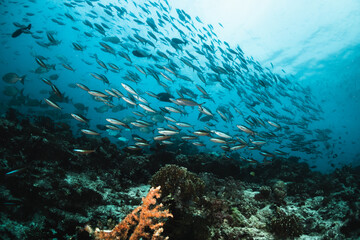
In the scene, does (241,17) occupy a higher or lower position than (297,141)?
higher


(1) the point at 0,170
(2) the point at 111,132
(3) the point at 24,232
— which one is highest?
(3) the point at 24,232

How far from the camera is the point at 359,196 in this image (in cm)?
644

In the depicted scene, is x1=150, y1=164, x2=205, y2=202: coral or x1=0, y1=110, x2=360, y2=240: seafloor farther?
x1=150, y1=164, x2=205, y2=202: coral

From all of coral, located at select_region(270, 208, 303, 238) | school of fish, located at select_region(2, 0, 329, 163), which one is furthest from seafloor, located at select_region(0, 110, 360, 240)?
school of fish, located at select_region(2, 0, 329, 163)

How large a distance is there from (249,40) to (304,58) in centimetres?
967

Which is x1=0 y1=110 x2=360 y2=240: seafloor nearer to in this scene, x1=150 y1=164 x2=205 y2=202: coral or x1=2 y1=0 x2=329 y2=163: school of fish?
x1=150 y1=164 x2=205 y2=202: coral

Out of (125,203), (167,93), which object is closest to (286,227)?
(125,203)

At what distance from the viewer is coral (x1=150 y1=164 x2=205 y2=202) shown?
418cm

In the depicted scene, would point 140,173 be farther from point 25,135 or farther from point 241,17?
point 241,17

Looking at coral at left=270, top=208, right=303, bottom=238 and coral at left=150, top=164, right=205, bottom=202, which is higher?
coral at left=270, top=208, right=303, bottom=238

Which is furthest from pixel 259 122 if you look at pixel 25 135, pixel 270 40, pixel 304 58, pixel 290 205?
pixel 304 58

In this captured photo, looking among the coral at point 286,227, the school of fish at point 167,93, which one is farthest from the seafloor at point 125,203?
the school of fish at point 167,93

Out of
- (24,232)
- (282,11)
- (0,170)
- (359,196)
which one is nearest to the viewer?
(24,232)

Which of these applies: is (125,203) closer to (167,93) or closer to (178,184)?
(178,184)
